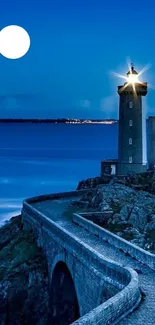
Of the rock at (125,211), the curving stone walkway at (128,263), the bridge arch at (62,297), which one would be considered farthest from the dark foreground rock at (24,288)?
the rock at (125,211)

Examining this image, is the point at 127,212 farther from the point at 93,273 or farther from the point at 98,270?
the point at 98,270

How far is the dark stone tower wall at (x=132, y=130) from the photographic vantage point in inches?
1843

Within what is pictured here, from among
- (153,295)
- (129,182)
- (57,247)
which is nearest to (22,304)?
(57,247)

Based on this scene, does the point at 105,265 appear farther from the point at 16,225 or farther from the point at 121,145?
the point at 121,145

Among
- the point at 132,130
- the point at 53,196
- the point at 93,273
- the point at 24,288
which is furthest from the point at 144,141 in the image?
the point at 93,273

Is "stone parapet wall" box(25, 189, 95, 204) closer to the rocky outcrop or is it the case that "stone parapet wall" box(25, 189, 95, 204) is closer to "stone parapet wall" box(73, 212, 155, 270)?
the rocky outcrop

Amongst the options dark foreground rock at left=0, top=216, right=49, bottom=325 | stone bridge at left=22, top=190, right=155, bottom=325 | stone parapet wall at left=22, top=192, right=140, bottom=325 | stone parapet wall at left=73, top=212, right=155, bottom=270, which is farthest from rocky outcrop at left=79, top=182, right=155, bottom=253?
dark foreground rock at left=0, top=216, right=49, bottom=325

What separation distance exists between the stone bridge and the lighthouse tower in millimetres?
16235

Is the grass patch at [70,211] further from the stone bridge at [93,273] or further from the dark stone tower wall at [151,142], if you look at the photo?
the dark stone tower wall at [151,142]

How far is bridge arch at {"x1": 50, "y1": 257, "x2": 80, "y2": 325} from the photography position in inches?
951

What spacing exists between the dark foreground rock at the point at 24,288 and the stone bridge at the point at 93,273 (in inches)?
22.2

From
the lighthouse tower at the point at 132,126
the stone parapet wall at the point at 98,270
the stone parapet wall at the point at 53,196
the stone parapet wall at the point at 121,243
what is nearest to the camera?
the stone parapet wall at the point at 98,270

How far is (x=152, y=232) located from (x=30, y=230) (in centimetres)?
938

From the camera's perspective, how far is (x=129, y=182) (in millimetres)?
40031
